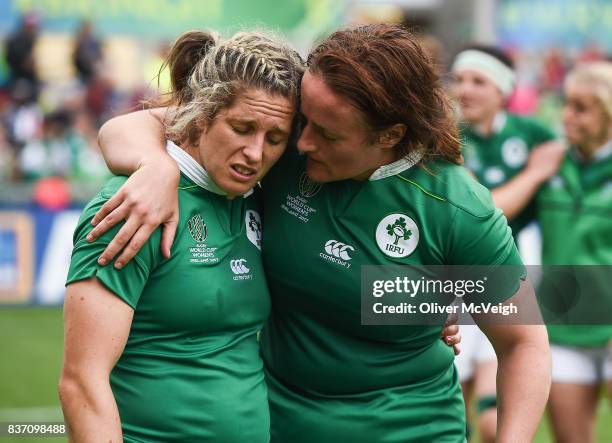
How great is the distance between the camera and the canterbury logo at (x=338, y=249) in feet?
10.9

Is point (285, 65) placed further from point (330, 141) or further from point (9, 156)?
point (9, 156)

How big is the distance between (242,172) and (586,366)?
2.97m

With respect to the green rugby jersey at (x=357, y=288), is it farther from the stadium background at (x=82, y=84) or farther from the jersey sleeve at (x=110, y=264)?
the stadium background at (x=82, y=84)

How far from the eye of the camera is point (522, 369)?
3.29m

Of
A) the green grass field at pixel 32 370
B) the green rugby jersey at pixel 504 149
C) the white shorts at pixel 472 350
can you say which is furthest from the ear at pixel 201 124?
the green grass field at pixel 32 370

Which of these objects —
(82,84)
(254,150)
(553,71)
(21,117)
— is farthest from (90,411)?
(553,71)

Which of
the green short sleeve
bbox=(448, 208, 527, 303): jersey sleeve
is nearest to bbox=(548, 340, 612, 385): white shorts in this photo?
the green short sleeve

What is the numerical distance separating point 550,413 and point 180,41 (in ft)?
10.2

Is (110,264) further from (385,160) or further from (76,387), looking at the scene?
(385,160)

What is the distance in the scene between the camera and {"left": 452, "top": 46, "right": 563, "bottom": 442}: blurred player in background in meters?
5.48

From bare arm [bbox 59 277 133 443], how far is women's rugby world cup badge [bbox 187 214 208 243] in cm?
36

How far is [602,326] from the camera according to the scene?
5438 mm

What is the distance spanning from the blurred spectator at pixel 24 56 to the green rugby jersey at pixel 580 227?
1152cm

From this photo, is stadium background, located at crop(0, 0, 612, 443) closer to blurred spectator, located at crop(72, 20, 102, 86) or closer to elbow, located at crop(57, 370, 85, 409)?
blurred spectator, located at crop(72, 20, 102, 86)
